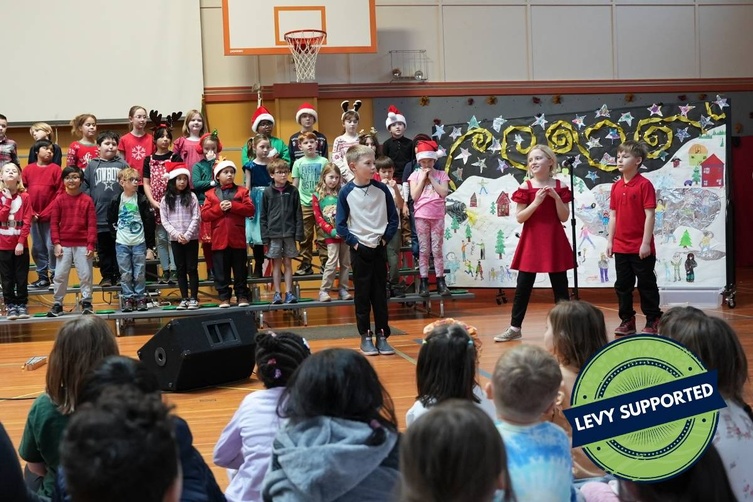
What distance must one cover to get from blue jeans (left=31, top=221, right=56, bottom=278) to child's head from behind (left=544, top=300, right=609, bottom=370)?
611 centimetres

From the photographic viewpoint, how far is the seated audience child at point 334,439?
1.91 metres

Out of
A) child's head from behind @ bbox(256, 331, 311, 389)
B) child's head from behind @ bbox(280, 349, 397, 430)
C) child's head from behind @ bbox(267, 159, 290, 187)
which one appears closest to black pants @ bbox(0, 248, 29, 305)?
child's head from behind @ bbox(267, 159, 290, 187)

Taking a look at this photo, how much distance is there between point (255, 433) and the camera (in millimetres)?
2553

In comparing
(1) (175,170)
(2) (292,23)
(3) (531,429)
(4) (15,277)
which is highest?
(2) (292,23)

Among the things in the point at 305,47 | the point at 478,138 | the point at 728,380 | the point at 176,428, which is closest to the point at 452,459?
the point at 176,428

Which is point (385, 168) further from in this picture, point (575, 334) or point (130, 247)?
point (575, 334)

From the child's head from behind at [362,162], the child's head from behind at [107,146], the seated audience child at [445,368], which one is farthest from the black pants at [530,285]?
the child's head from behind at [107,146]

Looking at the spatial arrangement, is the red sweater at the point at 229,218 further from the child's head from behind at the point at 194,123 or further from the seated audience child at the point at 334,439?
the seated audience child at the point at 334,439

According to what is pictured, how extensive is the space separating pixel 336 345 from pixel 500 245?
3.13m

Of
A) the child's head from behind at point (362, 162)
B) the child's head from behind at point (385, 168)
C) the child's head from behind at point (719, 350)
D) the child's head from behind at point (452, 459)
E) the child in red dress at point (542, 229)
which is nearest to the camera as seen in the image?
the child's head from behind at point (452, 459)

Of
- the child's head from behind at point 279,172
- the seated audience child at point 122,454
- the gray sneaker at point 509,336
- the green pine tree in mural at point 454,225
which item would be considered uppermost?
the child's head from behind at point 279,172

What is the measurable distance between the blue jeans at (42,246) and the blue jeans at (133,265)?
0.94 meters

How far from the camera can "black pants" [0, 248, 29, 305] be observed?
23.9 ft

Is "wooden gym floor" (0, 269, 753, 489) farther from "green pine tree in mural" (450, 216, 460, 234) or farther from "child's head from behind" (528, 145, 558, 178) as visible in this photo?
"child's head from behind" (528, 145, 558, 178)
